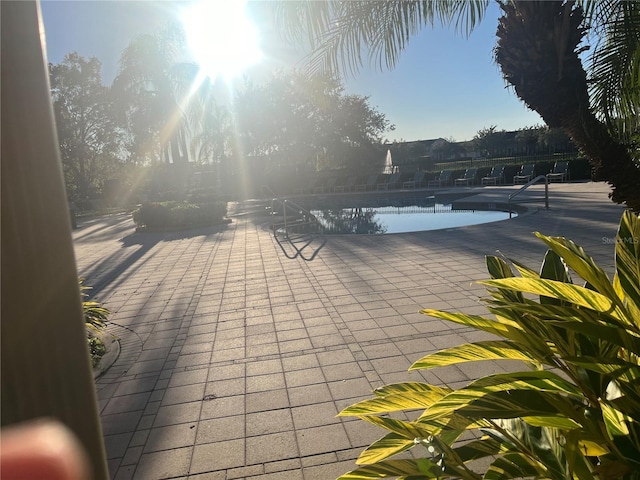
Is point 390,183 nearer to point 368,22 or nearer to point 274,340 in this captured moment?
point 368,22

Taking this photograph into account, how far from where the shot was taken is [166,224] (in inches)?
604

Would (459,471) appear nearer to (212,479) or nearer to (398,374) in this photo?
(212,479)

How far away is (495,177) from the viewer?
24469 millimetres

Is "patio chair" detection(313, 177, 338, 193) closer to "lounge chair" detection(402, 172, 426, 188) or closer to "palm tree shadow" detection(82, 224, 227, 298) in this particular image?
"lounge chair" detection(402, 172, 426, 188)

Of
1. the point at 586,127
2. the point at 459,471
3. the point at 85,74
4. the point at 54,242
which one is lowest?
the point at 459,471

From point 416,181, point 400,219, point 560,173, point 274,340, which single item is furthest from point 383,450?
point 416,181

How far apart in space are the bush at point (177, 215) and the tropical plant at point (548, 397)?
14.6 m

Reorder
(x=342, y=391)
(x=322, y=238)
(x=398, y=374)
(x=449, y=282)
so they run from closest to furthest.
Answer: (x=342, y=391)
(x=398, y=374)
(x=449, y=282)
(x=322, y=238)

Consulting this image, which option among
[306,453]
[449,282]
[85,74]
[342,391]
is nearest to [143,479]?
[306,453]

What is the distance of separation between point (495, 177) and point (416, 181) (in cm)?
452

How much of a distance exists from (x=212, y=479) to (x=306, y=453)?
0.57 metres

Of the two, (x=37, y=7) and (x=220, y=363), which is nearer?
(x=37, y=7)

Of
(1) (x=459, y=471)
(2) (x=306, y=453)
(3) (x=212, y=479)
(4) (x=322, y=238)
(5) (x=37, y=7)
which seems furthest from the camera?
(4) (x=322, y=238)

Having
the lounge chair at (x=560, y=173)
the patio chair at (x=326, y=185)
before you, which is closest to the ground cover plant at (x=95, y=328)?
the lounge chair at (x=560, y=173)
